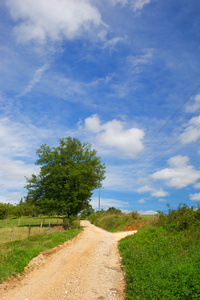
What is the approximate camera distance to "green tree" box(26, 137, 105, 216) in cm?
3303

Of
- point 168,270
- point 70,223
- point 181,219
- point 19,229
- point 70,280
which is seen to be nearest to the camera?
point 168,270

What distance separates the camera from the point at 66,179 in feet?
114

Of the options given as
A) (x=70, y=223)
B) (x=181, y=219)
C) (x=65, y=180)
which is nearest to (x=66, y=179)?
(x=65, y=180)

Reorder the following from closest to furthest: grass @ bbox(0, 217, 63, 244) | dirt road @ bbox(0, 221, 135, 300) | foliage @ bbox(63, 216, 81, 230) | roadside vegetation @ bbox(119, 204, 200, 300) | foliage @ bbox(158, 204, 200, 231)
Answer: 1. roadside vegetation @ bbox(119, 204, 200, 300)
2. dirt road @ bbox(0, 221, 135, 300)
3. foliage @ bbox(158, 204, 200, 231)
4. grass @ bbox(0, 217, 63, 244)
5. foliage @ bbox(63, 216, 81, 230)

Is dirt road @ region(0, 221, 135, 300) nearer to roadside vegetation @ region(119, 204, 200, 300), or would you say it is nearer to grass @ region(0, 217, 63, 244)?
roadside vegetation @ region(119, 204, 200, 300)

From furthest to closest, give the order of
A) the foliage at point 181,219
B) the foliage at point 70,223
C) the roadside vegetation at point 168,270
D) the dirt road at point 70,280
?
the foliage at point 70,223 < the foliage at point 181,219 < the dirt road at point 70,280 < the roadside vegetation at point 168,270

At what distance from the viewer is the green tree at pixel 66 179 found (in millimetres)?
33031

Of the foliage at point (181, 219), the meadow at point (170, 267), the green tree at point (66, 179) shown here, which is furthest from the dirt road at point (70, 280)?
the green tree at point (66, 179)

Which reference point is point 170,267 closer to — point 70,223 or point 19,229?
point 70,223

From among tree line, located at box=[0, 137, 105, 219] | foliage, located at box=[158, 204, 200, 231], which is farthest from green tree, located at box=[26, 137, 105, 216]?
foliage, located at box=[158, 204, 200, 231]

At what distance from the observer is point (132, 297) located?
686cm

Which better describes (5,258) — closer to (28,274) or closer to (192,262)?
(28,274)

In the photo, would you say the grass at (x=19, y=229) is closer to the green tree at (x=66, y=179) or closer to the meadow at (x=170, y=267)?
the green tree at (x=66, y=179)

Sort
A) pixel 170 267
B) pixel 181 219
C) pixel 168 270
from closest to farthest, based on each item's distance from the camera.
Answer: pixel 168 270, pixel 170 267, pixel 181 219
